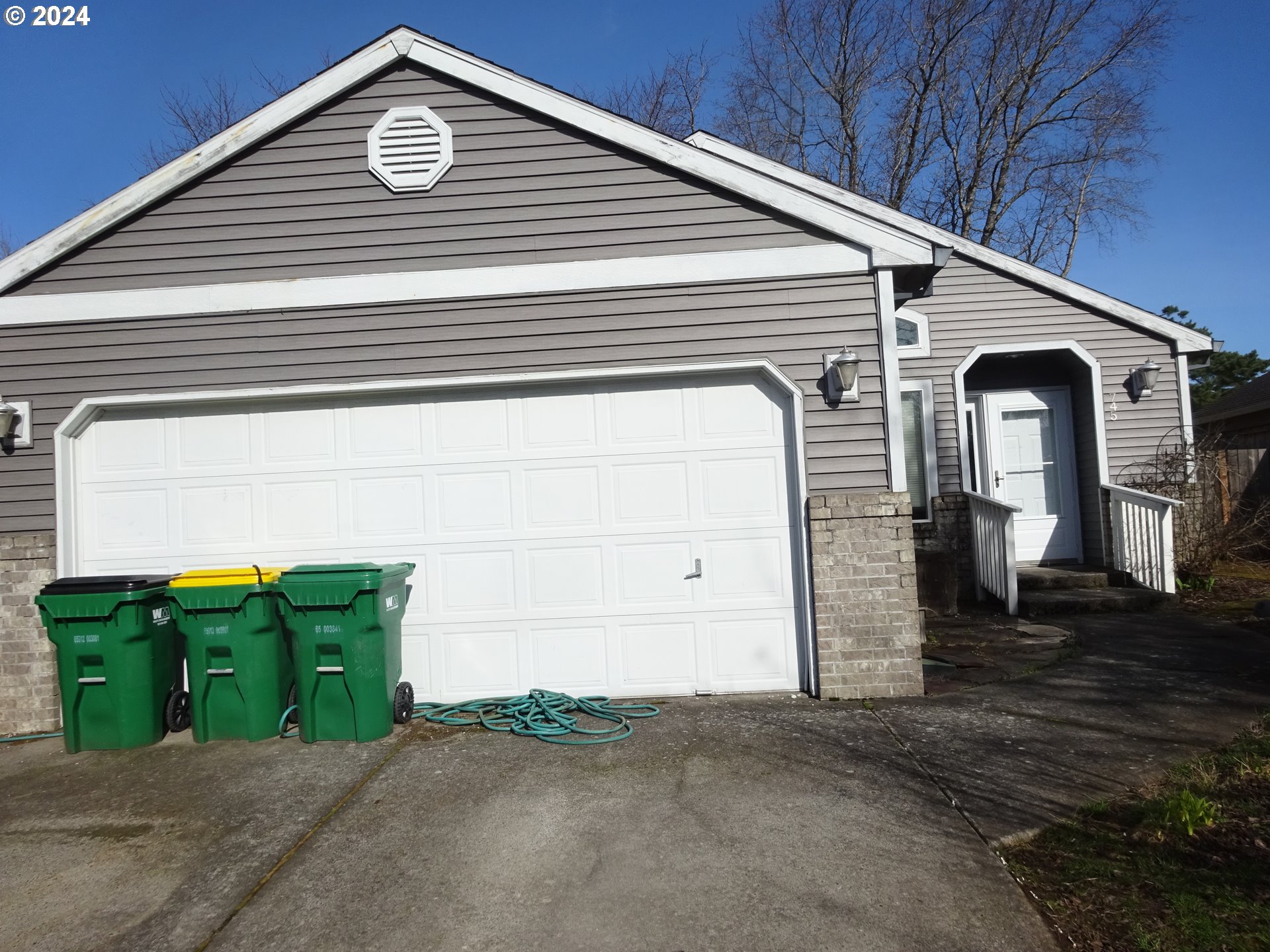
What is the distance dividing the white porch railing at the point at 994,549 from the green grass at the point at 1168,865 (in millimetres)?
4148

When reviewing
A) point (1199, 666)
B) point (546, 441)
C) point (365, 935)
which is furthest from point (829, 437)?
point (365, 935)

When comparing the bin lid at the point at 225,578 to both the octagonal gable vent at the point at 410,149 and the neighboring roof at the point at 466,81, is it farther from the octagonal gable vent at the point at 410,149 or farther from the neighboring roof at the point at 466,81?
the octagonal gable vent at the point at 410,149

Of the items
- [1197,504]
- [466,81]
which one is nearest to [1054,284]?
[1197,504]

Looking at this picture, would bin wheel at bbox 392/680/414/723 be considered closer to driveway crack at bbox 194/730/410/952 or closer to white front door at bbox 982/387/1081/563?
driveway crack at bbox 194/730/410/952

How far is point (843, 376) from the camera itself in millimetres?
5410

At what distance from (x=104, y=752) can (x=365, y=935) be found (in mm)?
3127

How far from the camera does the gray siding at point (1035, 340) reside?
31.6 feet

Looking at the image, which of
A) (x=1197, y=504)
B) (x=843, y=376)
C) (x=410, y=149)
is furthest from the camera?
(x=1197, y=504)

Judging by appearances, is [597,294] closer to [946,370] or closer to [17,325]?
[17,325]

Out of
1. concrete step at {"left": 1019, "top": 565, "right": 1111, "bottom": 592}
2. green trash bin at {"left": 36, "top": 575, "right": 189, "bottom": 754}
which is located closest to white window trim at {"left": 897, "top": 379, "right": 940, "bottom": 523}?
concrete step at {"left": 1019, "top": 565, "right": 1111, "bottom": 592}

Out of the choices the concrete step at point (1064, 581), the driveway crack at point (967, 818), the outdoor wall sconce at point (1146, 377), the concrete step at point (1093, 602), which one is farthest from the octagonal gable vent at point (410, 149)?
the outdoor wall sconce at point (1146, 377)

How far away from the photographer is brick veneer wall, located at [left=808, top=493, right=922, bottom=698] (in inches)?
214

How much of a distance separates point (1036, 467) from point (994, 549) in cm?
223

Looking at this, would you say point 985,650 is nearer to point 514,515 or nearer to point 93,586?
point 514,515
